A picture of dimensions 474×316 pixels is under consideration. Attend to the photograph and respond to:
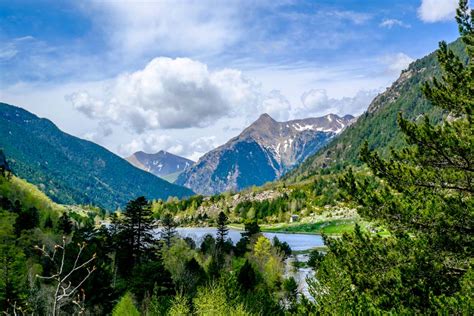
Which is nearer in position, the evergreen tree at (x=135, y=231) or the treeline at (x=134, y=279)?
the treeline at (x=134, y=279)

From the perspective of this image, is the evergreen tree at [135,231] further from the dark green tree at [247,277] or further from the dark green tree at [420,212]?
the dark green tree at [420,212]

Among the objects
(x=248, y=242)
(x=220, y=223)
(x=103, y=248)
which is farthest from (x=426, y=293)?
(x=248, y=242)

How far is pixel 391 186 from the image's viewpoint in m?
20.6

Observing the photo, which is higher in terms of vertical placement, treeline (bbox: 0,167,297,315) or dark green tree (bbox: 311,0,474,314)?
dark green tree (bbox: 311,0,474,314)

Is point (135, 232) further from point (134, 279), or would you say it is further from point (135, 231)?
point (134, 279)

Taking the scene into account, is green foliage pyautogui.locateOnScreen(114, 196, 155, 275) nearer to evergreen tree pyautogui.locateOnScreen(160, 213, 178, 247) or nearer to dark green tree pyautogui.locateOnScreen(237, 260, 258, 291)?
dark green tree pyautogui.locateOnScreen(237, 260, 258, 291)

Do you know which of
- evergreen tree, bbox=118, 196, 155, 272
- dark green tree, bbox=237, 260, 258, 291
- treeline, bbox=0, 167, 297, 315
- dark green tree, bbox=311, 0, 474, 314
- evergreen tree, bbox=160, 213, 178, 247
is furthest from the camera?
evergreen tree, bbox=160, 213, 178, 247

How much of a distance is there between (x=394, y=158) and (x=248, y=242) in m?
90.3

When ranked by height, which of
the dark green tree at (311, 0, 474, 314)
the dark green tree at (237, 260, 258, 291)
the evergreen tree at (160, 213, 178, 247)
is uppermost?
the dark green tree at (311, 0, 474, 314)

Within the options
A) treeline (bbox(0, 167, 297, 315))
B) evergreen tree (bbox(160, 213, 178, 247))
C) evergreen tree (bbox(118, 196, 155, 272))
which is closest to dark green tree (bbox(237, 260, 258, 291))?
treeline (bbox(0, 167, 297, 315))

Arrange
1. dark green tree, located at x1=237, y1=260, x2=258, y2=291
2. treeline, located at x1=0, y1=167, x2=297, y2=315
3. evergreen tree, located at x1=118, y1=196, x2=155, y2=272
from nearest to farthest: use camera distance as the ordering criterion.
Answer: treeline, located at x1=0, y1=167, x2=297, y2=315, evergreen tree, located at x1=118, y1=196, x2=155, y2=272, dark green tree, located at x1=237, y1=260, x2=258, y2=291

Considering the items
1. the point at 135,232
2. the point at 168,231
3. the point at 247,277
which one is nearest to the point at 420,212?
the point at 135,232

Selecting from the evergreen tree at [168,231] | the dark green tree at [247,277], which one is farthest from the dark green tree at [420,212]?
the evergreen tree at [168,231]

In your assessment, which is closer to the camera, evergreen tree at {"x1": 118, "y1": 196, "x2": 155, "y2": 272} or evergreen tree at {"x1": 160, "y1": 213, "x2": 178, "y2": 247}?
evergreen tree at {"x1": 118, "y1": 196, "x2": 155, "y2": 272}
